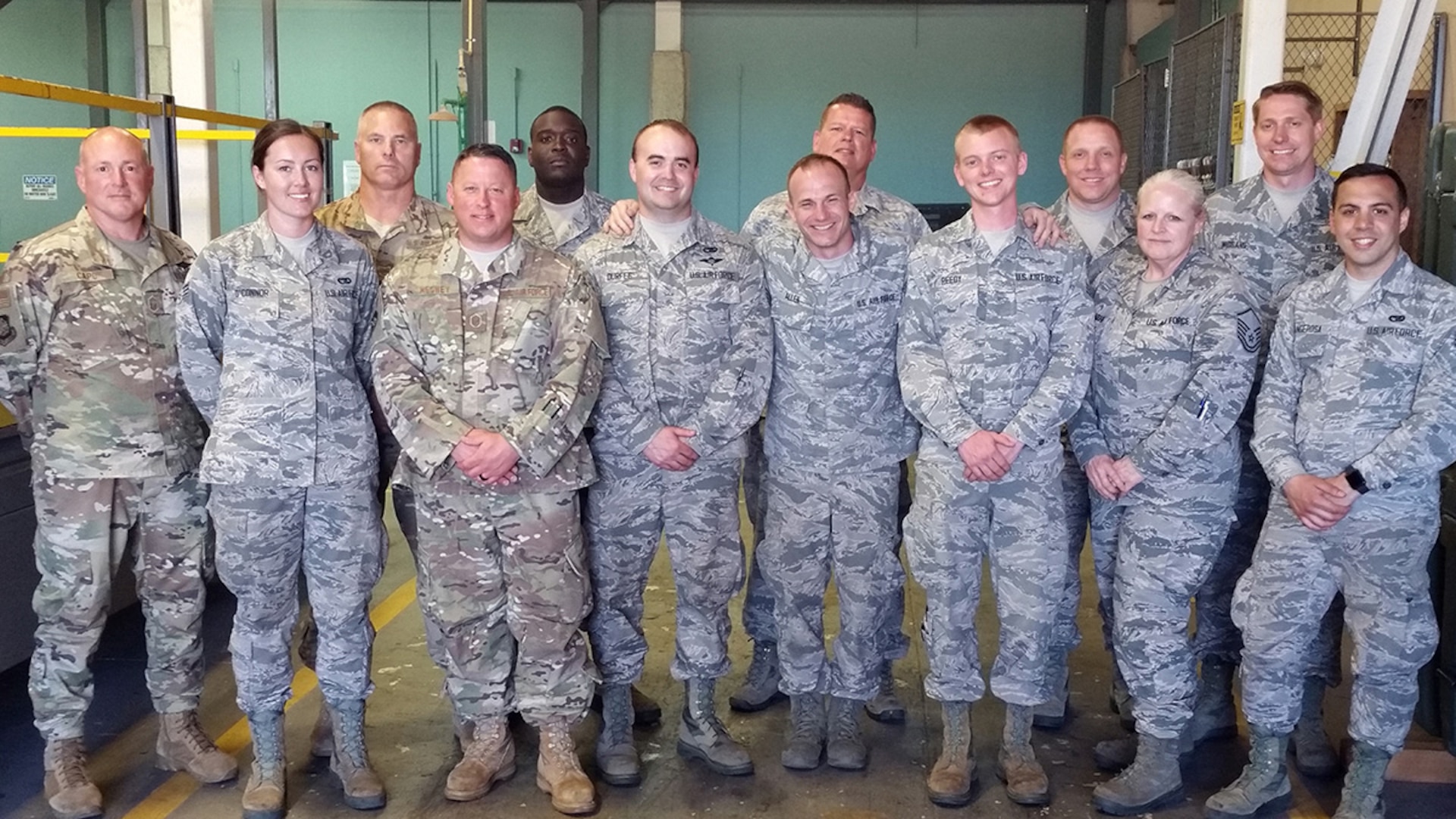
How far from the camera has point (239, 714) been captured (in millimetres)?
4152

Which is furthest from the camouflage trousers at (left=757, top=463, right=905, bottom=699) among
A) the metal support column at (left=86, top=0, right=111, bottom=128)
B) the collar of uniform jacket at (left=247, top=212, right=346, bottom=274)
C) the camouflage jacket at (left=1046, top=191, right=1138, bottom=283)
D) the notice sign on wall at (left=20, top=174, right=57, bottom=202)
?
the metal support column at (left=86, top=0, right=111, bottom=128)

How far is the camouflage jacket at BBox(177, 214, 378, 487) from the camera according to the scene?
10.7 ft

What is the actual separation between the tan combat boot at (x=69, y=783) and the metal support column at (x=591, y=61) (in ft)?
33.1

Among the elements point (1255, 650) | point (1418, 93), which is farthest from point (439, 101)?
point (1255, 650)

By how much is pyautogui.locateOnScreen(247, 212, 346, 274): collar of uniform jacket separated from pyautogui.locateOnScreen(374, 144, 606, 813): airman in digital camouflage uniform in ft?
0.63

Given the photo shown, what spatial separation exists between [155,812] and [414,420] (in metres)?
1.32

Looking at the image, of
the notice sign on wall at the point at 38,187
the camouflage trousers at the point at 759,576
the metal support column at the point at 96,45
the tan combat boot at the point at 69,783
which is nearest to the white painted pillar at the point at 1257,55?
the camouflage trousers at the point at 759,576

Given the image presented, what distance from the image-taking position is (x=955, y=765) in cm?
352

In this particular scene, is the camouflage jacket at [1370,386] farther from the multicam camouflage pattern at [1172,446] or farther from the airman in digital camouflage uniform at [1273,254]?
the airman in digital camouflage uniform at [1273,254]

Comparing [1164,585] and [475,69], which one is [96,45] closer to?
[475,69]

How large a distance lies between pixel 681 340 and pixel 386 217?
1.15 m

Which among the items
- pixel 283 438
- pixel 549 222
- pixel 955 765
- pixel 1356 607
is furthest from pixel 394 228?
pixel 1356 607

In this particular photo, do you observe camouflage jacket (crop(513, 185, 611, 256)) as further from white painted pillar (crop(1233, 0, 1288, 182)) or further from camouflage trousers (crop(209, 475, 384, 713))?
white painted pillar (crop(1233, 0, 1288, 182))

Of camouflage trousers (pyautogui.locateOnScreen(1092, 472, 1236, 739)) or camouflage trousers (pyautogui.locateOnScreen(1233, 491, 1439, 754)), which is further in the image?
camouflage trousers (pyautogui.locateOnScreen(1092, 472, 1236, 739))
